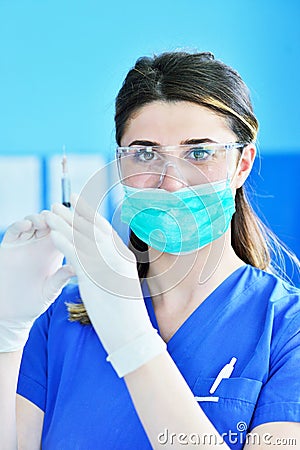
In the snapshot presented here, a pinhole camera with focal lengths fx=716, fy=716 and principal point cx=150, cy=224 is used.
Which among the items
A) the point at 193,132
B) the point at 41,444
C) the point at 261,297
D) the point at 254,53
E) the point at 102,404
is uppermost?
the point at 254,53

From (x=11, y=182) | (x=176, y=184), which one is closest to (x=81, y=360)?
(x=176, y=184)

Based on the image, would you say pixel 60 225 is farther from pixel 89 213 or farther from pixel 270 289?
pixel 270 289

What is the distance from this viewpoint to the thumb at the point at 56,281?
1.10 m

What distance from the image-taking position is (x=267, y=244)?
4.77 feet

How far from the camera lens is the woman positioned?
986 millimetres

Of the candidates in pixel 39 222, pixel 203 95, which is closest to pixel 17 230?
pixel 39 222

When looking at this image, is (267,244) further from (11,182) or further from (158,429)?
(11,182)

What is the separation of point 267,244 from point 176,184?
34cm

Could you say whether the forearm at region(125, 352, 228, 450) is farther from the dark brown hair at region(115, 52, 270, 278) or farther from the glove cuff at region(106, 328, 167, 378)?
the dark brown hair at region(115, 52, 270, 278)

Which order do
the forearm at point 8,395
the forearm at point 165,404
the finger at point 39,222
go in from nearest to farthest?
the forearm at point 165,404, the finger at point 39,222, the forearm at point 8,395

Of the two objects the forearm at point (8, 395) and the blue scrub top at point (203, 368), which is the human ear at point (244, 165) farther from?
the forearm at point (8, 395)

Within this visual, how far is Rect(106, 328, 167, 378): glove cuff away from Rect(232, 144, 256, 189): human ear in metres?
0.43

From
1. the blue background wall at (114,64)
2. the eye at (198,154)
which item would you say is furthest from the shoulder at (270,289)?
the blue background wall at (114,64)

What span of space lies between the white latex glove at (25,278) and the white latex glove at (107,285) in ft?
0.33
